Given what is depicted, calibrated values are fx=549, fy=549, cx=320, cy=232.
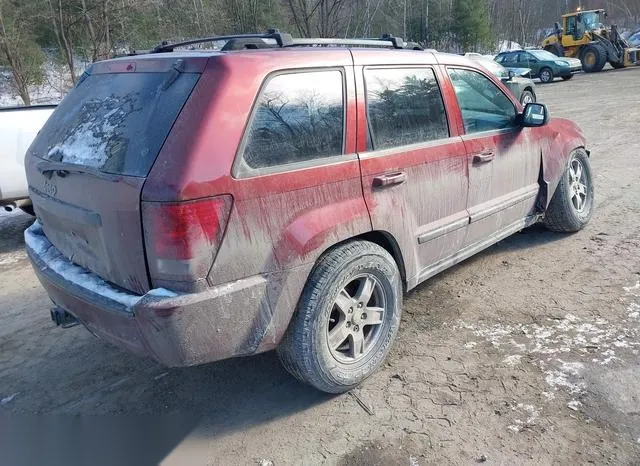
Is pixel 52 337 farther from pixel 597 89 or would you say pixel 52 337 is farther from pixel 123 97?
pixel 597 89

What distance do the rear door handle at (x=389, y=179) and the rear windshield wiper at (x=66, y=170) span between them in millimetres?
1360

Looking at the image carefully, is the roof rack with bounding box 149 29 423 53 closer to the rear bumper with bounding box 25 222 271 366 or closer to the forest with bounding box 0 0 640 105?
the rear bumper with bounding box 25 222 271 366

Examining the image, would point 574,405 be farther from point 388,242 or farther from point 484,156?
point 484,156

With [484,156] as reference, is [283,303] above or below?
below

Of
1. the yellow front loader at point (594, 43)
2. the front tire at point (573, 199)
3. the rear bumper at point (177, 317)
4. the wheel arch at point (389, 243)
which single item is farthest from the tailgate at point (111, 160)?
the yellow front loader at point (594, 43)

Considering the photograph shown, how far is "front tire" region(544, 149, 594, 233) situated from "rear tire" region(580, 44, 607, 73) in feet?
84.0

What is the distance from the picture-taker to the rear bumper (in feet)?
7.76

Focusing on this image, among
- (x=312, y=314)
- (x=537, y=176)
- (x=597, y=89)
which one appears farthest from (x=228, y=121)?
(x=597, y=89)

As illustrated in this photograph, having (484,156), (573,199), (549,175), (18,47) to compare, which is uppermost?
(18,47)

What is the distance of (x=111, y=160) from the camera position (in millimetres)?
2553

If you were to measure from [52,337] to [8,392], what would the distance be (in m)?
0.66

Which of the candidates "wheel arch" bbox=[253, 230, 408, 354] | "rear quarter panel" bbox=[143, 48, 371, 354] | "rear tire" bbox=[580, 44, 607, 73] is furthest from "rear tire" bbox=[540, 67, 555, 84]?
"wheel arch" bbox=[253, 230, 408, 354]

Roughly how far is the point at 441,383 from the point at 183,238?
5.59 feet

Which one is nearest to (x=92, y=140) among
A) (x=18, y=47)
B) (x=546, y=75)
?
(x=18, y=47)
